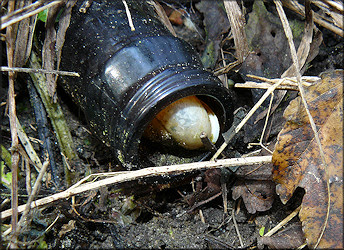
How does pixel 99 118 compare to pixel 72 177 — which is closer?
pixel 99 118

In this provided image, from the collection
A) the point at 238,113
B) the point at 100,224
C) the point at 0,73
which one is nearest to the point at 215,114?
the point at 238,113

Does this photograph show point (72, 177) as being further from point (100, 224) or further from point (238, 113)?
point (238, 113)

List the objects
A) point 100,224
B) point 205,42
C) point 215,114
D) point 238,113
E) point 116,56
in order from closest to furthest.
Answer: point 116,56, point 100,224, point 215,114, point 238,113, point 205,42

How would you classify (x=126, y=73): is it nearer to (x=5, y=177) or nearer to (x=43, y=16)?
(x=43, y=16)

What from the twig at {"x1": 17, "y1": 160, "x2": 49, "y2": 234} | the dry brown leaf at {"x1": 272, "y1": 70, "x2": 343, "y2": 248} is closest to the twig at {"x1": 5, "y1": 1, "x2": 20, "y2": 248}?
the twig at {"x1": 17, "y1": 160, "x2": 49, "y2": 234}

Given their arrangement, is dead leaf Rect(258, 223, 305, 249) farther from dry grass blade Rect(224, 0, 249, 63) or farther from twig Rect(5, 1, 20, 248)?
twig Rect(5, 1, 20, 248)

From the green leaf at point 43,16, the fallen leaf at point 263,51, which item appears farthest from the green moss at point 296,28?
the green leaf at point 43,16
